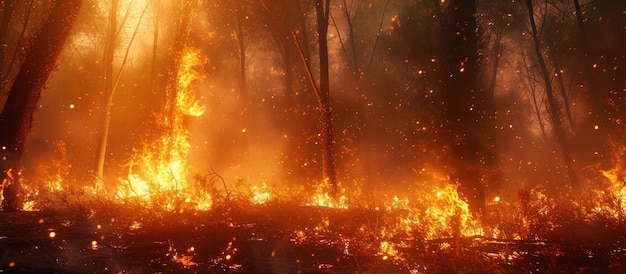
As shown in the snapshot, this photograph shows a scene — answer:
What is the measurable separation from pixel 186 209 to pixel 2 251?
408 cm

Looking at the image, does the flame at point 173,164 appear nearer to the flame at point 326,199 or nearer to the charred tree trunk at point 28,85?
the charred tree trunk at point 28,85

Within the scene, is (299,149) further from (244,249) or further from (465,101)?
(244,249)

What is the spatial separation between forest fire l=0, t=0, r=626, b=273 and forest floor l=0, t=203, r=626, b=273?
0.14 feet

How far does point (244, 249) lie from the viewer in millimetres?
6109

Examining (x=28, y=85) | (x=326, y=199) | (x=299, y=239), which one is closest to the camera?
(x=299, y=239)

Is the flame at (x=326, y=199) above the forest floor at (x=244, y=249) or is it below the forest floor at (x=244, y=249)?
above

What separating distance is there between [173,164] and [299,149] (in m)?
9.33

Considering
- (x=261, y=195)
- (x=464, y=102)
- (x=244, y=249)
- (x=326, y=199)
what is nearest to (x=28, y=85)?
(x=244, y=249)

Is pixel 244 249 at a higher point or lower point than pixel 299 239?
lower

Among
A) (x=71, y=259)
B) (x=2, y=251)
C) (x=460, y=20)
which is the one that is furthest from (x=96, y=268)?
(x=460, y=20)

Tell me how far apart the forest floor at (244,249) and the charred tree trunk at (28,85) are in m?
1.45

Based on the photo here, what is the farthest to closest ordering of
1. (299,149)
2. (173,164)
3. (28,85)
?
1. (299,149)
2. (173,164)
3. (28,85)

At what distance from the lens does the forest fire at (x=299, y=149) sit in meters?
5.98

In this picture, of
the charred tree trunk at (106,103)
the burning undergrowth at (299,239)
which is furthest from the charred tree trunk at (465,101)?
the charred tree trunk at (106,103)
